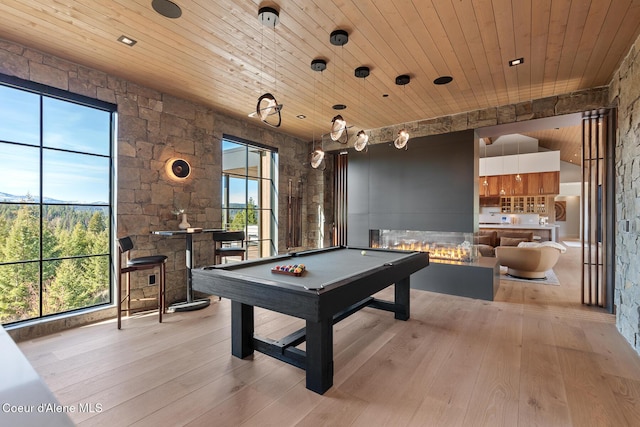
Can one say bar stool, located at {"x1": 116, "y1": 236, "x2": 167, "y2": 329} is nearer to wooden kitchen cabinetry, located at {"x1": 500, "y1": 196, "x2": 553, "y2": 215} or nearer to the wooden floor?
the wooden floor

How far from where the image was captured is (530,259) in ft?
18.4

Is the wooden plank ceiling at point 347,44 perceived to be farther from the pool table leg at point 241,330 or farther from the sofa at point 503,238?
the sofa at point 503,238

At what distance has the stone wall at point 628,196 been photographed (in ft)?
9.58

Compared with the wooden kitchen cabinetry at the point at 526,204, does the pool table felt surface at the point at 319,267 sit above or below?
below

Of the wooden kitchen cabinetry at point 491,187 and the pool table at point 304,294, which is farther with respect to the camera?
the wooden kitchen cabinetry at point 491,187

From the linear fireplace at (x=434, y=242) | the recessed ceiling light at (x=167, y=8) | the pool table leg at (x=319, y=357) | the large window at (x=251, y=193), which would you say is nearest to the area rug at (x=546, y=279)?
the linear fireplace at (x=434, y=242)

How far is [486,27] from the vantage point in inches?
106

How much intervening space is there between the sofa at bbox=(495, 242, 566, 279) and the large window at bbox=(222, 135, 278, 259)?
458cm

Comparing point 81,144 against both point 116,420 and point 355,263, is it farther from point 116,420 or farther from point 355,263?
point 355,263

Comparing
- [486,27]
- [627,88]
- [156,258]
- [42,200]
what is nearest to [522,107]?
[627,88]

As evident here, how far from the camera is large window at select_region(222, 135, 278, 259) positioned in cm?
525

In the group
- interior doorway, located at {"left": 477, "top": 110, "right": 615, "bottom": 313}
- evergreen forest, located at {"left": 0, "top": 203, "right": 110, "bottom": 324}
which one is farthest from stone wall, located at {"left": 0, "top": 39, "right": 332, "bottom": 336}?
interior doorway, located at {"left": 477, "top": 110, "right": 615, "bottom": 313}

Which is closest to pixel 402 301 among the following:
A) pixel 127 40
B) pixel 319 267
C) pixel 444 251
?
pixel 319 267

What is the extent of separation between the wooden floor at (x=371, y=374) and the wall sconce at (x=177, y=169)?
6.46 ft
